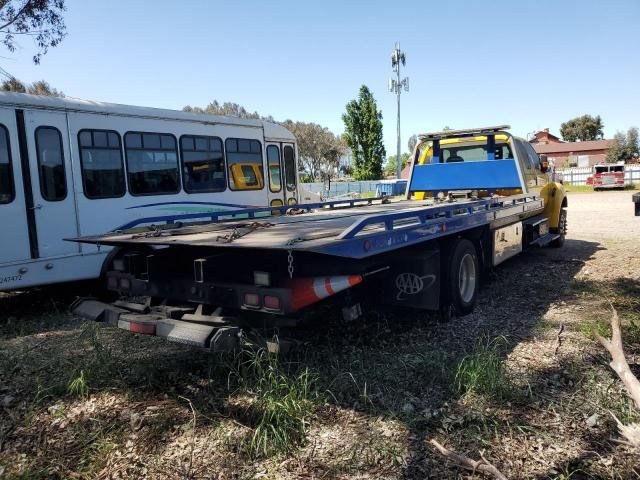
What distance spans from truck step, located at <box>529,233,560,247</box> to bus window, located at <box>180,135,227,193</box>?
571 centimetres

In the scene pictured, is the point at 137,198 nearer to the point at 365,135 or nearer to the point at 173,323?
the point at 173,323

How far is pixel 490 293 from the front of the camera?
7.01 m

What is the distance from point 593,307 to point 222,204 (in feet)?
21.1

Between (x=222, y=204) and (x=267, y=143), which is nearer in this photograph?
(x=222, y=204)

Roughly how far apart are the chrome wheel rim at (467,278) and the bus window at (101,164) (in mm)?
5279

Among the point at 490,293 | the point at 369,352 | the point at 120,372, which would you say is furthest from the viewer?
the point at 490,293

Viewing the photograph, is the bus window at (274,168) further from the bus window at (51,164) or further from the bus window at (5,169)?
the bus window at (5,169)

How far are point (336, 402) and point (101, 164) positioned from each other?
18.7ft

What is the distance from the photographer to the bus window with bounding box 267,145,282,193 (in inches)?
422

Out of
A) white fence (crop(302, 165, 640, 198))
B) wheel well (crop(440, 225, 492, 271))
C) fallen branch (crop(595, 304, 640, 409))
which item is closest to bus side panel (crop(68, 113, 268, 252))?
wheel well (crop(440, 225, 492, 271))

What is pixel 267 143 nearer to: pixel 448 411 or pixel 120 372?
pixel 120 372

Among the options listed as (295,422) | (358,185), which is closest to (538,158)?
(295,422)

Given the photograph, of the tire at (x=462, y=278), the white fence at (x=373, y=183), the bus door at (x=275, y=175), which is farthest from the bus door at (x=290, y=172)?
the white fence at (x=373, y=183)

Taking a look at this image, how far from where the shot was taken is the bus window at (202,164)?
29.4 ft
